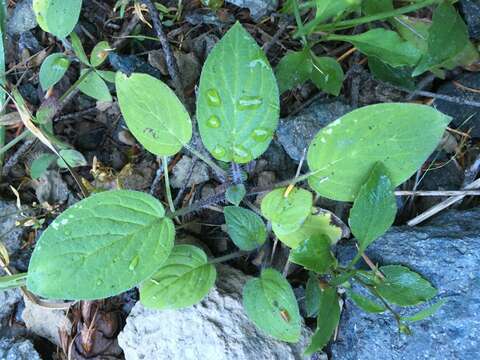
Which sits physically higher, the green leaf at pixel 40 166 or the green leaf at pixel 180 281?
the green leaf at pixel 40 166

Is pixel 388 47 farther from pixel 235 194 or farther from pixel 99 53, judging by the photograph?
pixel 99 53

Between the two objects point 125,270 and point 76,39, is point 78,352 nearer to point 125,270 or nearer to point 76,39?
point 125,270

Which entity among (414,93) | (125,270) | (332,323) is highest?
(414,93)

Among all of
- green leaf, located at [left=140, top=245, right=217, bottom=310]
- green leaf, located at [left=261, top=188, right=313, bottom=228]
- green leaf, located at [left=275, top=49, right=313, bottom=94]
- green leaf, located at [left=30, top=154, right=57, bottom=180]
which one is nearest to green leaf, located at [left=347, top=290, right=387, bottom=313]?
green leaf, located at [left=261, top=188, right=313, bottom=228]

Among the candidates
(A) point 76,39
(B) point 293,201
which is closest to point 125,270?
(B) point 293,201

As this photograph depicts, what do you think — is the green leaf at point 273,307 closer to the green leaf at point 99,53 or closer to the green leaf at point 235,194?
the green leaf at point 235,194

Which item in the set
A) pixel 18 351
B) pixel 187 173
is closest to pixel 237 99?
pixel 187 173

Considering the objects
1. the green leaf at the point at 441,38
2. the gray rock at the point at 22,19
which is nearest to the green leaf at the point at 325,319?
the green leaf at the point at 441,38

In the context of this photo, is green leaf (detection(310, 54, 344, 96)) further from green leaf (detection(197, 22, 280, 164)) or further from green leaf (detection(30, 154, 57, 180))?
green leaf (detection(30, 154, 57, 180))
